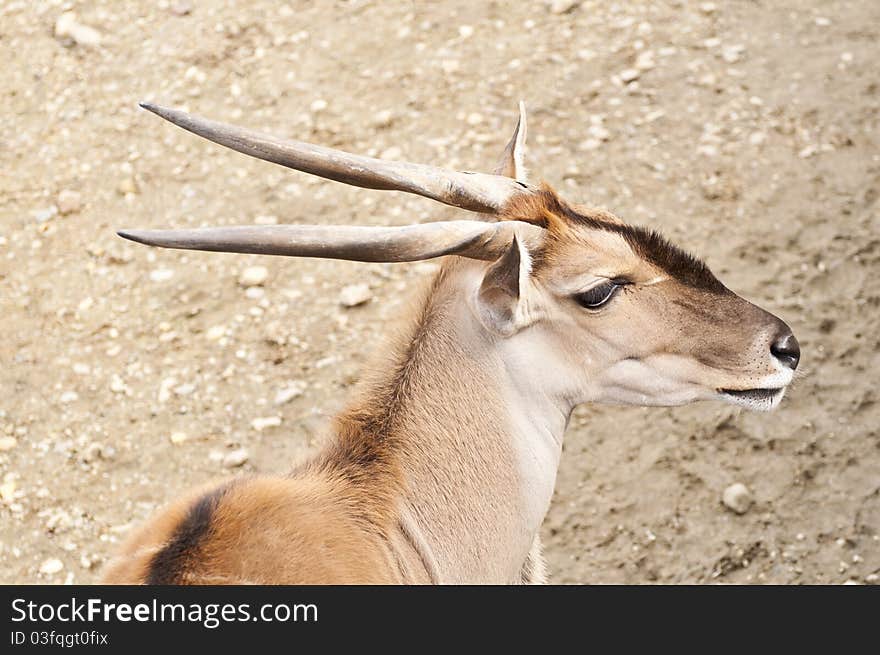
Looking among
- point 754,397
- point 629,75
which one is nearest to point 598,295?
point 754,397

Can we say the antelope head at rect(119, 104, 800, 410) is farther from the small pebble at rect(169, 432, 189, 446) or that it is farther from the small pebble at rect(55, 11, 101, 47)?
the small pebble at rect(55, 11, 101, 47)

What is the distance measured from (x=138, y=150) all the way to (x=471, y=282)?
13.8 feet

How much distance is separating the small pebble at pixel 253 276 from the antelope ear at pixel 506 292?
297 cm

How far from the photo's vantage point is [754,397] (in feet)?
12.2

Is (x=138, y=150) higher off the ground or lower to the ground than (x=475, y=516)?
lower

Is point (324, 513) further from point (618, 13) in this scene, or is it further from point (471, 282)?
point (618, 13)

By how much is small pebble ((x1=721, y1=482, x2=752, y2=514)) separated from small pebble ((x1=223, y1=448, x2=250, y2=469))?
7.46ft

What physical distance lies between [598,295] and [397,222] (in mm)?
3078

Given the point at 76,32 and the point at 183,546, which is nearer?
the point at 183,546

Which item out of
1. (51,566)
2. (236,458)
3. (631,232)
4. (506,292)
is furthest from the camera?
(236,458)

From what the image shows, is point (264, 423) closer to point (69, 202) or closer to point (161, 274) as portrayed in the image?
point (161, 274)

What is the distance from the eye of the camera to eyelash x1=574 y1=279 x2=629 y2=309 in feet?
11.4
